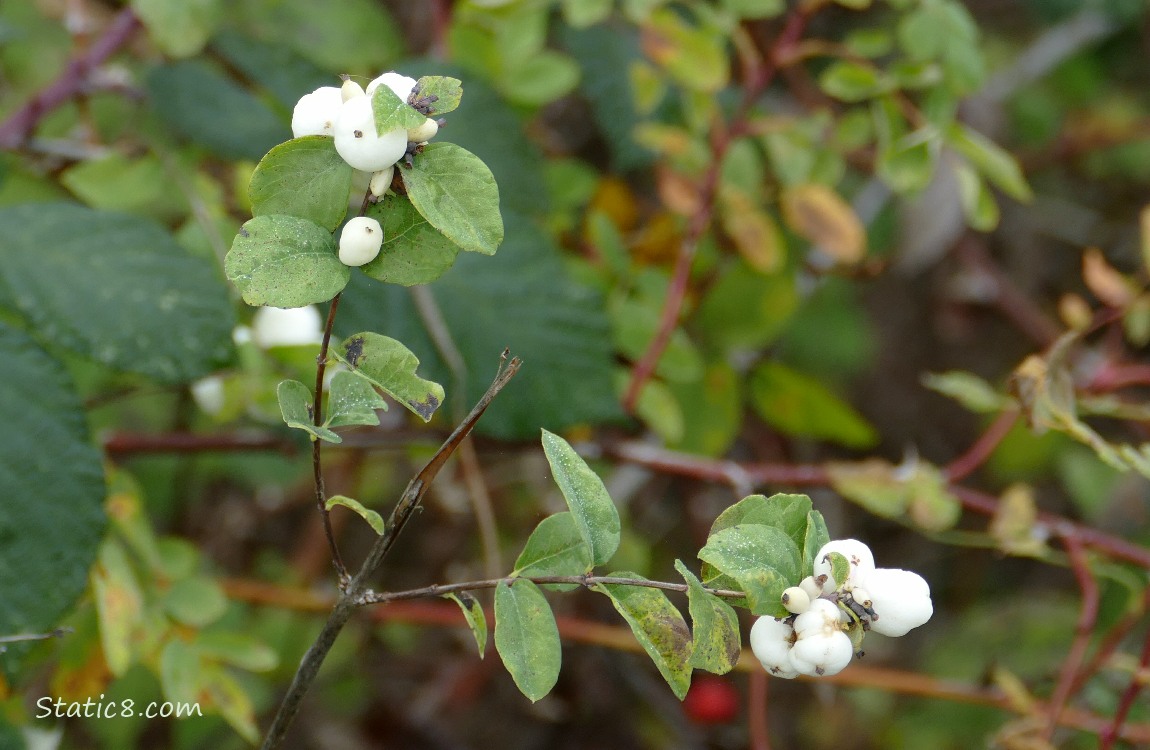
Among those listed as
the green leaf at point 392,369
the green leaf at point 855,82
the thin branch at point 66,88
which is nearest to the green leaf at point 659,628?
the green leaf at point 392,369

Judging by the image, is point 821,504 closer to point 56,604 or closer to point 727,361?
point 727,361

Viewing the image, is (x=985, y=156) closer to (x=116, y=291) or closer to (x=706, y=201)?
(x=706, y=201)

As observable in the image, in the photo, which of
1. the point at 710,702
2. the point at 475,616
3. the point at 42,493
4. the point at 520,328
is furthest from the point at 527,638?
the point at 710,702

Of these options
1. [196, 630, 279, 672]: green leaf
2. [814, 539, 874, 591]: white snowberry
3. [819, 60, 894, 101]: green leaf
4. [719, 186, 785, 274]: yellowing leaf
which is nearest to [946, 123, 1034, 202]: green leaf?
[819, 60, 894, 101]: green leaf

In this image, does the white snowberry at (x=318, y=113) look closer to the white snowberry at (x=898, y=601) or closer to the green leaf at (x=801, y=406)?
the white snowberry at (x=898, y=601)

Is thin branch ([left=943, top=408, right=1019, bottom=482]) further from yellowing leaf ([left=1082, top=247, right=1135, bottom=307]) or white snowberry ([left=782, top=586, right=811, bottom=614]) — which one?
white snowberry ([left=782, top=586, right=811, bottom=614])

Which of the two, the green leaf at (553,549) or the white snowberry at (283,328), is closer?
the green leaf at (553,549)

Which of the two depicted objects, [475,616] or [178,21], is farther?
[178,21]
